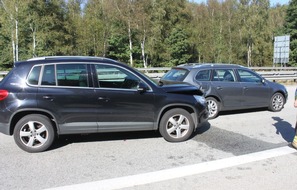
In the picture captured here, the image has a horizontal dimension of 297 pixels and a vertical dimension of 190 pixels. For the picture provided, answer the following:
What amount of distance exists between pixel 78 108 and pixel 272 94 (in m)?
6.42

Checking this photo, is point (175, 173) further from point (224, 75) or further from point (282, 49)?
point (282, 49)

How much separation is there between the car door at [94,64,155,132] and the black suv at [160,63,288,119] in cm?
254

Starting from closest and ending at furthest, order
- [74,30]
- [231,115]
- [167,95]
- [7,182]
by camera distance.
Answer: [7,182], [167,95], [231,115], [74,30]

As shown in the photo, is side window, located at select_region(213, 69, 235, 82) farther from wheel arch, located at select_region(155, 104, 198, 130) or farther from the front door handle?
the front door handle

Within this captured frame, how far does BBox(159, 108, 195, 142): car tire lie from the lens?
5996mm

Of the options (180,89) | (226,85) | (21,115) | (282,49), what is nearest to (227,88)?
(226,85)

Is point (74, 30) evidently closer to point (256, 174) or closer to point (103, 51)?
point (103, 51)

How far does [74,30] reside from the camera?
131 ft

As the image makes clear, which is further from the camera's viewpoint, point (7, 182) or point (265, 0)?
point (265, 0)

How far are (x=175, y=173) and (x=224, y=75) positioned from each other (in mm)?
4834

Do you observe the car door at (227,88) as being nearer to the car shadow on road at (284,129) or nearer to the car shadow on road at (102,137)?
the car shadow on road at (284,129)

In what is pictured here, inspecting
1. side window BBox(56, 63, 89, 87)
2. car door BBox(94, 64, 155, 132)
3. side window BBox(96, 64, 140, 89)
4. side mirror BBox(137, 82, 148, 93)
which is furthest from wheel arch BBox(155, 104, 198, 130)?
side window BBox(56, 63, 89, 87)

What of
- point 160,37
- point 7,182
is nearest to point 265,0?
point 160,37

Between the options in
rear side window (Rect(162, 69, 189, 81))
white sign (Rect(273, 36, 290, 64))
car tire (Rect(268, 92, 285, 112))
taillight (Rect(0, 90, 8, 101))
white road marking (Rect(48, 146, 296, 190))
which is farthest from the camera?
white sign (Rect(273, 36, 290, 64))
